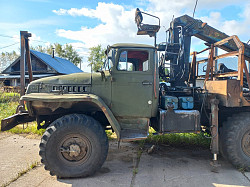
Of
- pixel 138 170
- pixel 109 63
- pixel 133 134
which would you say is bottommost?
pixel 138 170

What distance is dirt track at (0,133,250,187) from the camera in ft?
10.8

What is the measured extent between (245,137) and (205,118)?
0.92m

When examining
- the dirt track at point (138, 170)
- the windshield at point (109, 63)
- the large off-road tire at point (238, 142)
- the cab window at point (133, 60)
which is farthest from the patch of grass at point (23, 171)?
the large off-road tire at point (238, 142)

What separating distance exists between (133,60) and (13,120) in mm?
2783

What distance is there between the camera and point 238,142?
3.85 metres

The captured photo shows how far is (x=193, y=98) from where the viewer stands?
4395 millimetres

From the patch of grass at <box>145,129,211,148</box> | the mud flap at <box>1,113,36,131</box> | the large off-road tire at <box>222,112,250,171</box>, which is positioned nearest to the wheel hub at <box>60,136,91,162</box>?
the mud flap at <box>1,113,36,131</box>

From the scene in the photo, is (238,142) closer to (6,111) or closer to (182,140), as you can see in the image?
(182,140)

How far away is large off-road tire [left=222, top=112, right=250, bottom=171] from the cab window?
217cm

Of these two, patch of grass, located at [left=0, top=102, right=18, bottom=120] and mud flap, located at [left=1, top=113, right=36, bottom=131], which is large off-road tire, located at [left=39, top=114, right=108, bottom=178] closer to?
mud flap, located at [left=1, top=113, right=36, bottom=131]

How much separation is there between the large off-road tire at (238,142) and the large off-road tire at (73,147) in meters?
2.49

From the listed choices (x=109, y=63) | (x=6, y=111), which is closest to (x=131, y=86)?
(x=109, y=63)

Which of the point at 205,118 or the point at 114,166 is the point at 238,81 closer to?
the point at 205,118

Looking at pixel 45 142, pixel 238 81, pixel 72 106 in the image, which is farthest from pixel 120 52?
pixel 238 81
